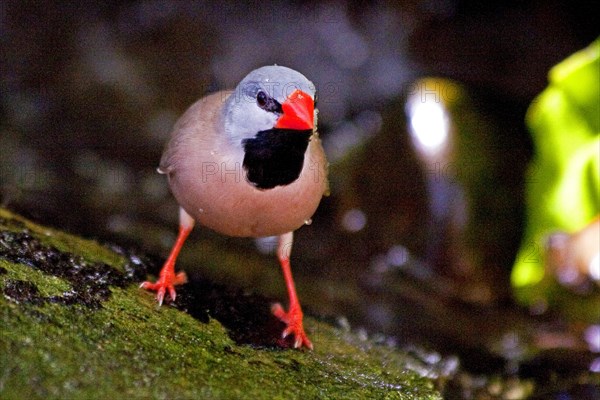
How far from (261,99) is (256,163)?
0.29 meters

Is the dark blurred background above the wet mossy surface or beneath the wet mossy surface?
above

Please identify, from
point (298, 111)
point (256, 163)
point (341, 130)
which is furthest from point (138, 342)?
point (341, 130)

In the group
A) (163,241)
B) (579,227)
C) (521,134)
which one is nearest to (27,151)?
(163,241)

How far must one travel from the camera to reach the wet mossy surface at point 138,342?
2.10m

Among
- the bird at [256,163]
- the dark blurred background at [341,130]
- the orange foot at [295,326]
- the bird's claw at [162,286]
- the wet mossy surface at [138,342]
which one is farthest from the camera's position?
the dark blurred background at [341,130]

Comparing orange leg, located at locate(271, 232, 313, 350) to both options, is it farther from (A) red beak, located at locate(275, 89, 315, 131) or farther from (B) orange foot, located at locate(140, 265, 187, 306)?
(A) red beak, located at locate(275, 89, 315, 131)

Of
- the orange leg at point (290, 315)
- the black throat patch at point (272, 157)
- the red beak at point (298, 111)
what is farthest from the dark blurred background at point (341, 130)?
the red beak at point (298, 111)

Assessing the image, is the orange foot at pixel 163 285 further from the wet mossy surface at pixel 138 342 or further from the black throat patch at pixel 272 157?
the black throat patch at pixel 272 157

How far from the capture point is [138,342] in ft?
8.07

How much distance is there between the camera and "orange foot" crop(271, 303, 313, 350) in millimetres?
3326

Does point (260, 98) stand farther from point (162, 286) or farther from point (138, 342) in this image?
point (138, 342)

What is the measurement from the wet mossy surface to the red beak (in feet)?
3.10

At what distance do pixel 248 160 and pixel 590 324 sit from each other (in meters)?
2.93

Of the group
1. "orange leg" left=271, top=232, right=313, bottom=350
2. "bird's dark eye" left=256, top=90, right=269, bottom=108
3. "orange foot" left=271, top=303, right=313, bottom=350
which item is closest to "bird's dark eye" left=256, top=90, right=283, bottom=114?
"bird's dark eye" left=256, top=90, right=269, bottom=108
